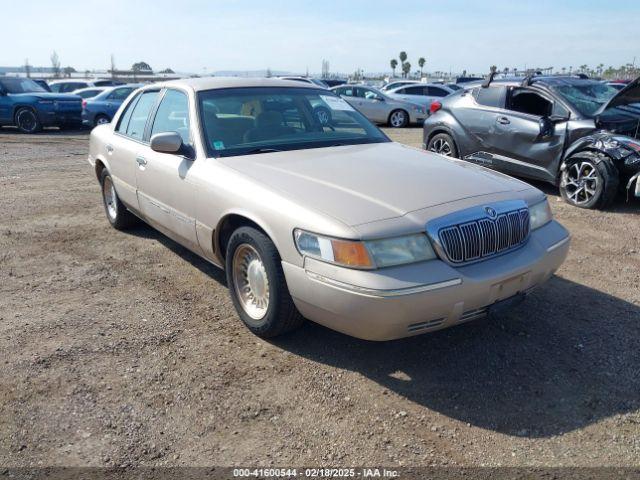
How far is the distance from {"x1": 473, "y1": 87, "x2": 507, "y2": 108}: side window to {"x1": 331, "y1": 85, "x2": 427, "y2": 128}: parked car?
10.3 metres

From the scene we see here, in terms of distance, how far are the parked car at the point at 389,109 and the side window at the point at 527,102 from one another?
35.5 ft

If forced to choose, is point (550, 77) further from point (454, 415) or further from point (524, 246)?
point (454, 415)

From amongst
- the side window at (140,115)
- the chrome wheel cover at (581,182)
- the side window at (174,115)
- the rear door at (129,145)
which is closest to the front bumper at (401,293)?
the side window at (174,115)

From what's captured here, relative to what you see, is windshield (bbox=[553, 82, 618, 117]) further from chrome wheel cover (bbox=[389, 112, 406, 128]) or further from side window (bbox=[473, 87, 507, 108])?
chrome wheel cover (bbox=[389, 112, 406, 128])

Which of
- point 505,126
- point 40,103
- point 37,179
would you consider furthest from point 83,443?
point 40,103

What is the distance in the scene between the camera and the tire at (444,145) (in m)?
8.56

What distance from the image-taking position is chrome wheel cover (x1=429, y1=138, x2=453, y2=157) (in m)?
8.69

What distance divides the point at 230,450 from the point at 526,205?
227 cm

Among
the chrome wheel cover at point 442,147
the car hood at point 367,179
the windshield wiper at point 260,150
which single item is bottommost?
the chrome wheel cover at point 442,147

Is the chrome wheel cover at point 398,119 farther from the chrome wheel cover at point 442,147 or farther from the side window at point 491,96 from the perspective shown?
the side window at point 491,96

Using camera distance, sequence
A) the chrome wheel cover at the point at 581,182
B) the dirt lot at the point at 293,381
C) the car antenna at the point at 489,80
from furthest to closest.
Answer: the car antenna at the point at 489,80, the chrome wheel cover at the point at 581,182, the dirt lot at the point at 293,381

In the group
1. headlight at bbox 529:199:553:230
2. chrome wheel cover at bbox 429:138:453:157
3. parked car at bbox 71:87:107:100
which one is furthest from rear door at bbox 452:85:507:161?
parked car at bbox 71:87:107:100

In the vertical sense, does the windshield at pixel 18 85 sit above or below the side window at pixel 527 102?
above

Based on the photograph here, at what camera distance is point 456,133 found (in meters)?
8.45
